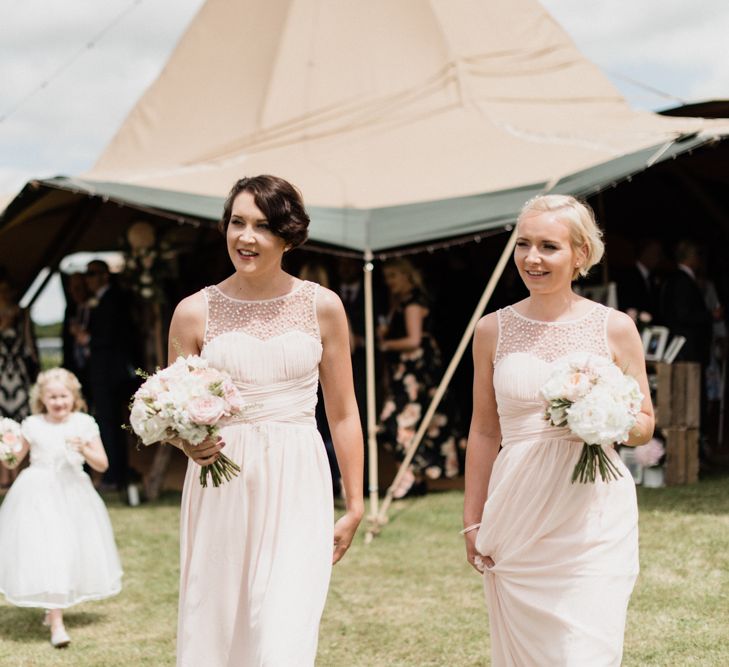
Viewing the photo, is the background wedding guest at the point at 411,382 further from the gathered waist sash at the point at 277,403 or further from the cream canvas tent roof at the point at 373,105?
the gathered waist sash at the point at 277,403

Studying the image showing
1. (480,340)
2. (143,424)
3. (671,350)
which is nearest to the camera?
(143,424)

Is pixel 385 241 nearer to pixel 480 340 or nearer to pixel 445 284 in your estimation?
pixel 445 284

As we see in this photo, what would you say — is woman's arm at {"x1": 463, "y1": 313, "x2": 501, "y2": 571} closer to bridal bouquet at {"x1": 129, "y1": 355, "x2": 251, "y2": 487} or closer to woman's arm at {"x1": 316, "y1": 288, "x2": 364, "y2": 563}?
woman's arm at {"x1": 316, "y1": 288, "x2": 364, "y2": 563}

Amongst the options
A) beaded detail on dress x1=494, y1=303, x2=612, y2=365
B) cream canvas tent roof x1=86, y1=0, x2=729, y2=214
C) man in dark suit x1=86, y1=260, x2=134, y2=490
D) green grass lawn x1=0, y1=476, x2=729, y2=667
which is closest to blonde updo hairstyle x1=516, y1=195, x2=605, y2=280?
beaded detail on dress x1=494, y1=303, x2=612, y2=365

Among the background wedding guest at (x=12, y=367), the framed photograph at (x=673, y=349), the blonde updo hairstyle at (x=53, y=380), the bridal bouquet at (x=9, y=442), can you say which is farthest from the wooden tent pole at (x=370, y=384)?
the background wedding guest at (x=12, y=367)

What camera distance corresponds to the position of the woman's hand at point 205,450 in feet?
11.0

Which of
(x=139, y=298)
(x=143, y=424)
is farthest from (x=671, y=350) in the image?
(x=143, y=424)

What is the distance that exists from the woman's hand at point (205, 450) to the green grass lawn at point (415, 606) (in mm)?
2247

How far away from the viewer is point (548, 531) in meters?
3.48

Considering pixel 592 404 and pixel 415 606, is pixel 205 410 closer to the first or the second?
pixel 592 404

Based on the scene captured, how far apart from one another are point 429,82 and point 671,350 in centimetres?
391

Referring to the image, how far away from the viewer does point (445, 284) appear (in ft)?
35.8

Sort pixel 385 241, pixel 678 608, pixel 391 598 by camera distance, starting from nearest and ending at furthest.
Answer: pixel 678 608, pixel 391 598, pixel 385 241

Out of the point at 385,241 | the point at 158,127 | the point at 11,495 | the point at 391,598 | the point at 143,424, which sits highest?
the point at 158,127
